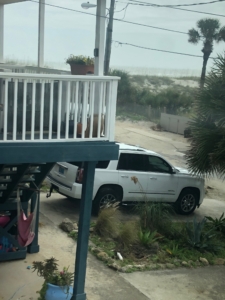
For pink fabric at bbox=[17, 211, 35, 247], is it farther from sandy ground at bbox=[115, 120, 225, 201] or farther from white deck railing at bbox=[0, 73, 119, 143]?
sandy ground at bbox=[115, 120, 225, 201]

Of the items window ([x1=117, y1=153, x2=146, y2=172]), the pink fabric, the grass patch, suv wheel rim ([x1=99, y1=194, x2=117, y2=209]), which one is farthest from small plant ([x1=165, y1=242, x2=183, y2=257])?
the pink fabric

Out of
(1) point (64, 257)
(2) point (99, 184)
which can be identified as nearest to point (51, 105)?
(1) point (64, 257)

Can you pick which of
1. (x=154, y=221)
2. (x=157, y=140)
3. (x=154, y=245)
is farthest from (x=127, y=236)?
(x=157, y=140)

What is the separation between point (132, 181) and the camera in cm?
1280

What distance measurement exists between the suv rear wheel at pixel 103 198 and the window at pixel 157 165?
123 cm

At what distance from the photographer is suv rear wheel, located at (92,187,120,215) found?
488 inches

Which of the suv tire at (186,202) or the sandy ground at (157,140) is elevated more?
the suv tire at (186,202)

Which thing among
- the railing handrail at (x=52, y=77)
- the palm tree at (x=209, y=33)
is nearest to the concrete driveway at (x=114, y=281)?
the railing handrail at (x=52, y=77)

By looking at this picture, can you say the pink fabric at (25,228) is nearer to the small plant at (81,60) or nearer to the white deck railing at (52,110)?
the white deck railing at (52,110)

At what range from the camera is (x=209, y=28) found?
32.2 meters

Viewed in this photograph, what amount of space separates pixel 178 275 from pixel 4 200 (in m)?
3.33

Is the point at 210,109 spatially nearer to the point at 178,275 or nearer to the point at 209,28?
the point at 178,275

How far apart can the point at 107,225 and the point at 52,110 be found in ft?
15.6

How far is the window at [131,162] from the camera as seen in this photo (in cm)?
1279
